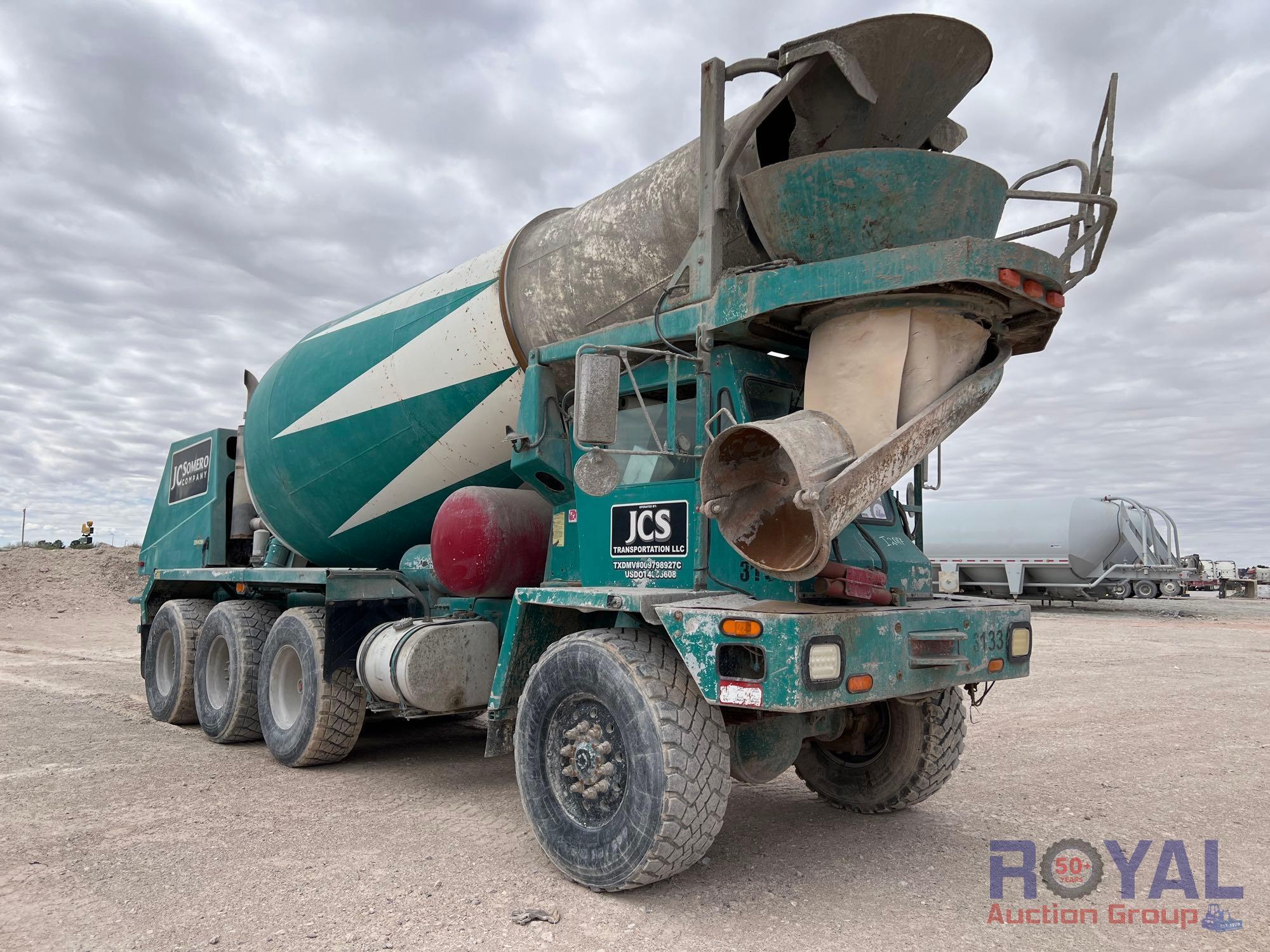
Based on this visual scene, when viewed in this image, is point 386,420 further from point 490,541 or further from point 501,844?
point 501,844

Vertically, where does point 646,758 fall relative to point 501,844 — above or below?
above

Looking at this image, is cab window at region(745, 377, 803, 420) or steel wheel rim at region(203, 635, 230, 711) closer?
cab window at region(745, 377, 803, 420)

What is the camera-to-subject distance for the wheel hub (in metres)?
4.19

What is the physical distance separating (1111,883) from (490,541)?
3.63 m

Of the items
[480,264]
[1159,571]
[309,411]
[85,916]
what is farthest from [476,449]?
[1159,571]

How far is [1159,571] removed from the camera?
909 inches

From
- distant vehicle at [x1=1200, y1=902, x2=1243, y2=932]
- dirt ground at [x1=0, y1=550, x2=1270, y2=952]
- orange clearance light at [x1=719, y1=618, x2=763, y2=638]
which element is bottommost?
dirt ground at [x1=0, y1=550, x2=1270, y2=952]

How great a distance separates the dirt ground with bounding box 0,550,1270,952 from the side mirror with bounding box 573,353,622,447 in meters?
2.09

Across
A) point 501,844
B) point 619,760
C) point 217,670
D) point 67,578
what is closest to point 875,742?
point 619,760

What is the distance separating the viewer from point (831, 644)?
3.80 m

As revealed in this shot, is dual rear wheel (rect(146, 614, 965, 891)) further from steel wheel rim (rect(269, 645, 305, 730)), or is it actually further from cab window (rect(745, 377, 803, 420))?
steel wheel rim (rect(269, 645, 305, 730))

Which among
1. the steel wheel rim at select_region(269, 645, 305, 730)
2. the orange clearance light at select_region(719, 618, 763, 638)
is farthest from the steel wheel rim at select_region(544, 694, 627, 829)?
the steel wheel rim at select_region(269, 645, 305, 730)

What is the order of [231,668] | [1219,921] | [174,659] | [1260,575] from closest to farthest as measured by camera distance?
[1219,921], [231,668], [174,659], [1260,575]

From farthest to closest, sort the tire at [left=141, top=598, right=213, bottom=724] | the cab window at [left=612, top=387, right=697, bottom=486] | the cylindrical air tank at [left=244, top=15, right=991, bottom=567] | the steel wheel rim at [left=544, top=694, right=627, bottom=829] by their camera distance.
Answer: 1. the tire at [left=141, top=598, right=213, bottom=724]
2. the cab window at [left=612, top=387, right=697, bottom=486]
3. the cylindrical air tank at [left=244, top=15, right=991, bottom=567]
4. the steel wheel rim at [left=544, top=694, right=627, bottom=829]
